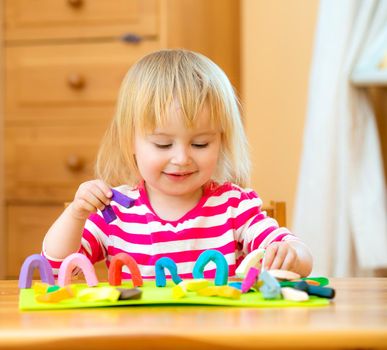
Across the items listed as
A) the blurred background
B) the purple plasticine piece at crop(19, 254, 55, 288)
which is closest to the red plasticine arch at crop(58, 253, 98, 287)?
the purple plasticine piece at crop(19, 254, 55, 288)

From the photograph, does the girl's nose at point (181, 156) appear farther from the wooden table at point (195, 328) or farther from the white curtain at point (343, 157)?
the white curtain at point (343, 157)

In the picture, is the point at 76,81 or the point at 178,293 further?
the point at 76,81

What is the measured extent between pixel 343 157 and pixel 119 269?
5.71 ft

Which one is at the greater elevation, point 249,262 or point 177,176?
point 177,176

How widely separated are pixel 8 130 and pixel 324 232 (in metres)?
0.99

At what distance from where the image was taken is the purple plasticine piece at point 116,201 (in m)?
1.13

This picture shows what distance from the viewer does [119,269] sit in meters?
0.98

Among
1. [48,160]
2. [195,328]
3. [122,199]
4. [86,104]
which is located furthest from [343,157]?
[195,328]

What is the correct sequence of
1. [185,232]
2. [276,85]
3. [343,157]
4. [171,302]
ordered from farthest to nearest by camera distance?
[276,85] < [343,157] < [185,232] < [171,302]

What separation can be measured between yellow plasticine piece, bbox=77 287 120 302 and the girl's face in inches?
15.0

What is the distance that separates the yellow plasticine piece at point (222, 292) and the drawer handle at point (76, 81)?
1.90m

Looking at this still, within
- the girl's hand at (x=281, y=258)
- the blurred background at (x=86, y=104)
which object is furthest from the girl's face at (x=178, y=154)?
the blurred background at (x=86, y=104)

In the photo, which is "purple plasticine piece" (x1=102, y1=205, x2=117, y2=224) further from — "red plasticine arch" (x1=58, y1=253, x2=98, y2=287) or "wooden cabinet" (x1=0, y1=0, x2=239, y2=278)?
"wooden cabinet" (x1=0, y1=0, x2=239, y2=278)

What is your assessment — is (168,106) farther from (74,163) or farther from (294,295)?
(74,163)
